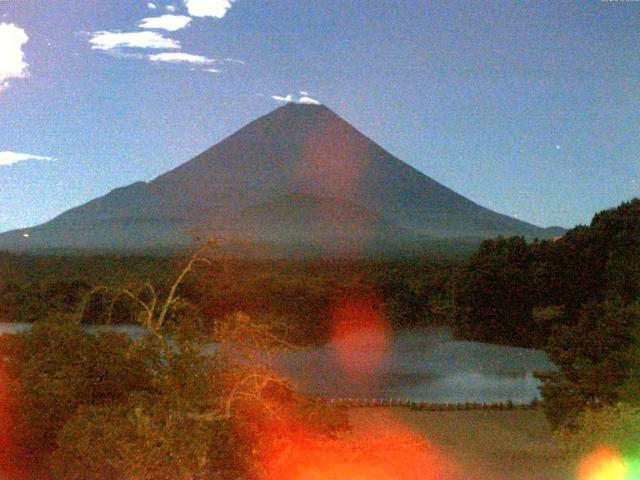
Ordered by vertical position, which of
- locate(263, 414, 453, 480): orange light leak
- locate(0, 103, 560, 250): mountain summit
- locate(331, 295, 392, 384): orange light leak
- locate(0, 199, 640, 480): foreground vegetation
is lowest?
locate(331, 295, 392, 384): orange light leak

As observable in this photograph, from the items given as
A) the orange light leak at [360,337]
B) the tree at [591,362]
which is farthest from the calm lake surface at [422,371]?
the tree at [591,362]

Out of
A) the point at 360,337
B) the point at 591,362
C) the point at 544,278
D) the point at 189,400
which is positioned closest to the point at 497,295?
the point at 544,278

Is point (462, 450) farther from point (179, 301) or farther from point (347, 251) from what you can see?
point (347, 251)

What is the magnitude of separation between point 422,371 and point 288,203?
6040 centimetres

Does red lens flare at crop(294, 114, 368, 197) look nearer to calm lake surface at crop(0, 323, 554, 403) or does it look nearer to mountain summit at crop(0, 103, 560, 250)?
mountain summit at crop(0, 103, 560, 250)

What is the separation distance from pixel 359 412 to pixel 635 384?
12.0 ft

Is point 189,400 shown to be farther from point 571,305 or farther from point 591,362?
point 571,305

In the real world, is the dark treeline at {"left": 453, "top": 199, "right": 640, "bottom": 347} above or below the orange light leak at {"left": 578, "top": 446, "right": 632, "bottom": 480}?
above

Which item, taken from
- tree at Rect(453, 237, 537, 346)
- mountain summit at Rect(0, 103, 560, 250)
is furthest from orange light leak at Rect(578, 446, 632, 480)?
mountain summit at Rect(0, 103, 560, 250)

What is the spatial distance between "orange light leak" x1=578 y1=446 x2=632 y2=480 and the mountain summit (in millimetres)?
55828

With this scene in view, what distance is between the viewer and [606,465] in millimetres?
6789

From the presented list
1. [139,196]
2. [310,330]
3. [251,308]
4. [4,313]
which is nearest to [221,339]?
[310,330]

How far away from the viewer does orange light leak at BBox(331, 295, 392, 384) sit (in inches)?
600

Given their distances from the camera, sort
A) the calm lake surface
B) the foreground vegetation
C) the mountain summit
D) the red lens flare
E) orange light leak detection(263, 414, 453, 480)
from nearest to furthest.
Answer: the foreground vegetation, orange light leak detection(263, 414, 453, 480), the calm lake surface, the mountain summit, the red lens flare
